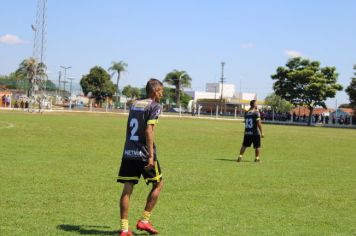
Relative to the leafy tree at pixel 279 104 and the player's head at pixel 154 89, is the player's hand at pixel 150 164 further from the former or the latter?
the leafy tree at pixel 279 104

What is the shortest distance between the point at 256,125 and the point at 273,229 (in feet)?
32.8

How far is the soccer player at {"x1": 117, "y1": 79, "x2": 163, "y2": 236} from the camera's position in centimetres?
679

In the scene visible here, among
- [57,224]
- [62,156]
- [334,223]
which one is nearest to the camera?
[57,224]

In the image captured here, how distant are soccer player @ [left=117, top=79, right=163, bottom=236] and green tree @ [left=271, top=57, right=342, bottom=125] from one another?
70668 millimetres

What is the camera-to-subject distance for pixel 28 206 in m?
8.18

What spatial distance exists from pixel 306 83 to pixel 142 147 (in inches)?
2889

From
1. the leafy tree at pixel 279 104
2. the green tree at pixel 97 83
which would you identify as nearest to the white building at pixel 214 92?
the leafy tree at pixel 279 104

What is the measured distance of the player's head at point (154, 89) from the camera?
690 centimetres

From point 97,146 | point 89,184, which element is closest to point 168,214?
point 89,184

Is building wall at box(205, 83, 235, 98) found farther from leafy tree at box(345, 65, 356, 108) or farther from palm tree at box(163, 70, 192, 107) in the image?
leafy tree at box(345, 65, 356, 108)

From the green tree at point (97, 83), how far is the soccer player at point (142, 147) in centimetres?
10847

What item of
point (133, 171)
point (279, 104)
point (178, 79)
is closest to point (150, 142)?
point (133, 171)

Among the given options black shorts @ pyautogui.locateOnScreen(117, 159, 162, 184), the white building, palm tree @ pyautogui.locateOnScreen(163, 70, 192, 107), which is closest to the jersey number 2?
black shorts @ pyautogui.locateOnScreen(117, 159, 162, 184)

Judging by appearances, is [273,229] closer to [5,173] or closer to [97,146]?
[5,173]
